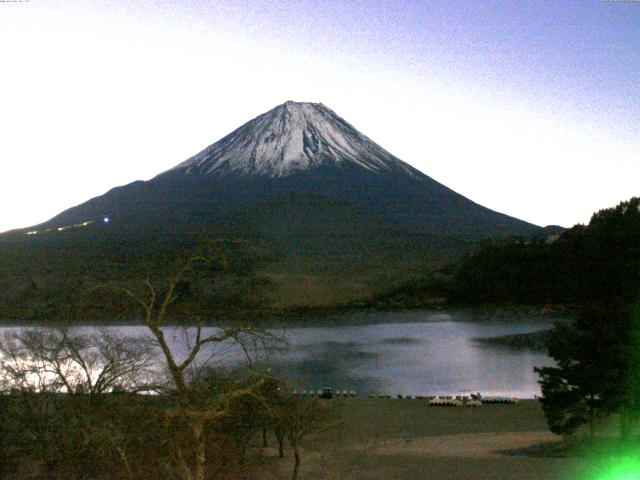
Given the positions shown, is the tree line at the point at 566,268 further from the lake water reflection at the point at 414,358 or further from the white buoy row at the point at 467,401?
the white buoy row at the point at 467,401

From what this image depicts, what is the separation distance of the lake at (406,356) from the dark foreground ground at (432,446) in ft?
7.79

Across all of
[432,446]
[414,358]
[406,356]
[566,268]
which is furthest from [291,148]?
[432,446]

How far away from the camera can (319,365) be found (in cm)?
2641

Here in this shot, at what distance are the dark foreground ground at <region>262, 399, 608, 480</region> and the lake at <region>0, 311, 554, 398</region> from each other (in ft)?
7.79

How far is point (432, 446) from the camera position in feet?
40.0

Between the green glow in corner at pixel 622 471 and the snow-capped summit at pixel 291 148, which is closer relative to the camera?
the green glow in corner at pixel 622 471

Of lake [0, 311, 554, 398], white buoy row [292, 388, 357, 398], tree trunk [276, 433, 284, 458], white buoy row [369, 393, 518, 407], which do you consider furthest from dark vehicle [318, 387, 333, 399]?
tree trunk [276, 433, 284, 458]

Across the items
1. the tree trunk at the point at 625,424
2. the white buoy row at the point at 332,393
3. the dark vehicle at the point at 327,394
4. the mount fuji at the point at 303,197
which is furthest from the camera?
the mount fuji at the point at 303,197

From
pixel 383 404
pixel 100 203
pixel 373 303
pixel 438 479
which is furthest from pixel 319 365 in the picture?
pixel 100 203

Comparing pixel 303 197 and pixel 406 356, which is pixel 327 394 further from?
pixel 303 197

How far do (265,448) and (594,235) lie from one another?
39393mm

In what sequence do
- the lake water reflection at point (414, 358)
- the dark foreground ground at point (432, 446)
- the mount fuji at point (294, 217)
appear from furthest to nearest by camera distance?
the mount fuji at point (294, 217) < the lake water reflection at point (414, 358) < the dark foreground ground at point (432, 446)

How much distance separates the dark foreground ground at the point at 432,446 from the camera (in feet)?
29.3

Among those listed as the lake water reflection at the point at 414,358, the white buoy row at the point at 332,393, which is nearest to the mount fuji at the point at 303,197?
the lake water reflection at the point at 414,358
